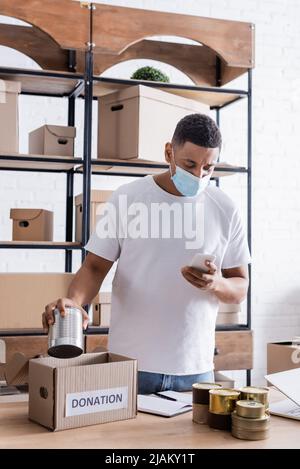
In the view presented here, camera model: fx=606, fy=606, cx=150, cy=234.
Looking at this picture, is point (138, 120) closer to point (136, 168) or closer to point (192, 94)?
point (136, 168)

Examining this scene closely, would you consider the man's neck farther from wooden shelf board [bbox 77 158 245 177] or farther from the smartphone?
wooden shelf board [bbox 77 158 245 177]

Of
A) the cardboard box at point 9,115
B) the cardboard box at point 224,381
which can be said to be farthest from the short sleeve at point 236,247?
the cardboard box at point 9,115

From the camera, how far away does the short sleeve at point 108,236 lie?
6.21 feet

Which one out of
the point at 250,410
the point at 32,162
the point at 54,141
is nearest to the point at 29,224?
the point at 32,162

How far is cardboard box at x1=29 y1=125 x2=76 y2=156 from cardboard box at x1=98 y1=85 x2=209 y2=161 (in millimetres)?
166

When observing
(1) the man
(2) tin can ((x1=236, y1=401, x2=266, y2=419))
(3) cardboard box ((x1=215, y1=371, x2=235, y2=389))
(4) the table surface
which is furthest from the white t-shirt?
(3) cardboard box ((x1=215, y1=371, x2=235, y2=389))

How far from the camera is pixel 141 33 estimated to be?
9.85 ft

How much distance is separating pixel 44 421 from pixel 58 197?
241cm

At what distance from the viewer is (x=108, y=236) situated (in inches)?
74.6

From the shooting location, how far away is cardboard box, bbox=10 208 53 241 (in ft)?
9.73

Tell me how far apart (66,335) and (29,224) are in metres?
1.72
